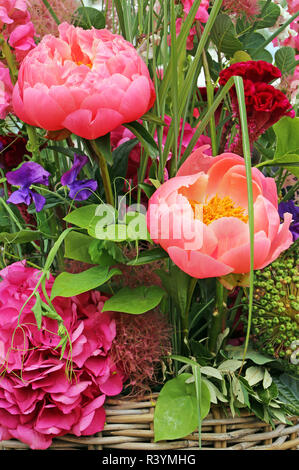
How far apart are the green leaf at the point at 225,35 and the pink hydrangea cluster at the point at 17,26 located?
18 centimetres

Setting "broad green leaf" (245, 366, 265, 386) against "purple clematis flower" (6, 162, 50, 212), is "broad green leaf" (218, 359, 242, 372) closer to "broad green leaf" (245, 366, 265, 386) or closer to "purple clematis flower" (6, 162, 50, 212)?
"broad green leaf" (245, 366, 265, 386)

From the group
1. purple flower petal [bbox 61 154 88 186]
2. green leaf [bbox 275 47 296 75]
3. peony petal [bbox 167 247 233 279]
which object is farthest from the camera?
green leaf [bbox 275 47 296 75]

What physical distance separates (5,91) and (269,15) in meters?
0.31

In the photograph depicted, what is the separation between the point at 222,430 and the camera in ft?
1.56

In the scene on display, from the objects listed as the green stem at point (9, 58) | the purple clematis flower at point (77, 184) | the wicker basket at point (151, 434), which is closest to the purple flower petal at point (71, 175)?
the purple clematis flower at point (77, 184)

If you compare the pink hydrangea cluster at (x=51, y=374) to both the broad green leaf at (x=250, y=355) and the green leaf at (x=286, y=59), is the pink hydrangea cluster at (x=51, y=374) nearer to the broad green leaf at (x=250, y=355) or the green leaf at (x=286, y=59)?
the broad green leaf at (x=250, y=355)

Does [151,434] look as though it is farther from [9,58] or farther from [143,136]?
[9,58]

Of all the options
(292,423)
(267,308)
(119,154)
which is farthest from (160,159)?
(292,423)

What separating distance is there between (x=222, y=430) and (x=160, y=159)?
26cm

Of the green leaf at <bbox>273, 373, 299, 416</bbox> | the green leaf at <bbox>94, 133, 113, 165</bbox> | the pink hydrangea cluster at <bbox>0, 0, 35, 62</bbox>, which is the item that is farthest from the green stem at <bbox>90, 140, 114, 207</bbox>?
the green leaf at <bbox>273, 373, 299, 416</bbox>

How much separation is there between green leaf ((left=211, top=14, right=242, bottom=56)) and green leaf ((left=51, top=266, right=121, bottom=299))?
27 cm

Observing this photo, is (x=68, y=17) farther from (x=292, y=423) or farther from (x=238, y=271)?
(x=292, y=423)

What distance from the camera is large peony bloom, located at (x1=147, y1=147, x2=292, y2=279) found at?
1.21 ft

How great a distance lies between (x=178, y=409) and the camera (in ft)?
1.51
